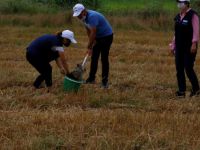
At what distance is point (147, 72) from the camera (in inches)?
527

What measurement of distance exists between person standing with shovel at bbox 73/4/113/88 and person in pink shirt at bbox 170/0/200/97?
1.52 metres

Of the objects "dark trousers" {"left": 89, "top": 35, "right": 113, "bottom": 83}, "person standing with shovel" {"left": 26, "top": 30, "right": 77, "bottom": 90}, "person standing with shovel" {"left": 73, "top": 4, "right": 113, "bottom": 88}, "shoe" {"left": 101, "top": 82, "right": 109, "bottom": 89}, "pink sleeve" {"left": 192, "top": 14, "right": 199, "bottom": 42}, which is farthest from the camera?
"dark trousers" {"left": 89, "top": 35, "right": 113, "bottom": 83}

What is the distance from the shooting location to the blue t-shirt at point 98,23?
35.5ft

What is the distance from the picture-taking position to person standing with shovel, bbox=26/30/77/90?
10078 mm

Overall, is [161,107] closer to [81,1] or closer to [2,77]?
[2,77]

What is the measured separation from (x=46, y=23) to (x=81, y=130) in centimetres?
1869

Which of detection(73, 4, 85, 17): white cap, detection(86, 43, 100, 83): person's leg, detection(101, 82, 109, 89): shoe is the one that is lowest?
detection(101, 82, 109, 89): shoe

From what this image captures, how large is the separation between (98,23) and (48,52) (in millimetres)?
1220

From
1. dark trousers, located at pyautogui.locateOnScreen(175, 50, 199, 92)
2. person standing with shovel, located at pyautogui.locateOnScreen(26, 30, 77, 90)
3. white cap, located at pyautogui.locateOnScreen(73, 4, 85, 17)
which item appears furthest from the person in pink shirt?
person standing with shovel, located at pyautogui.locateOnScreen(26, 30, 77, 90)

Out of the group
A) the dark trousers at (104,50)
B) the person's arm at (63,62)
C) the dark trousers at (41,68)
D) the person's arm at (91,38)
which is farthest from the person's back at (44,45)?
the dark trousers at (104,50)

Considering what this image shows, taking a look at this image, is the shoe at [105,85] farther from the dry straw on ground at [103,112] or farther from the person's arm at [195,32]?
the person's arm at [195,32]

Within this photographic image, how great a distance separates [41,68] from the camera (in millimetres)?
10586

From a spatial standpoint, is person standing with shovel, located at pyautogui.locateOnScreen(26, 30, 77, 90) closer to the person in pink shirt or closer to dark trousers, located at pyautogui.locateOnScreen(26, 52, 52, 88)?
dark trousers, located at pyautogui.locateOnScreen(26, 52, 52, 88)

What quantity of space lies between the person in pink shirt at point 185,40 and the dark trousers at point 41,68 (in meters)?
2.37
